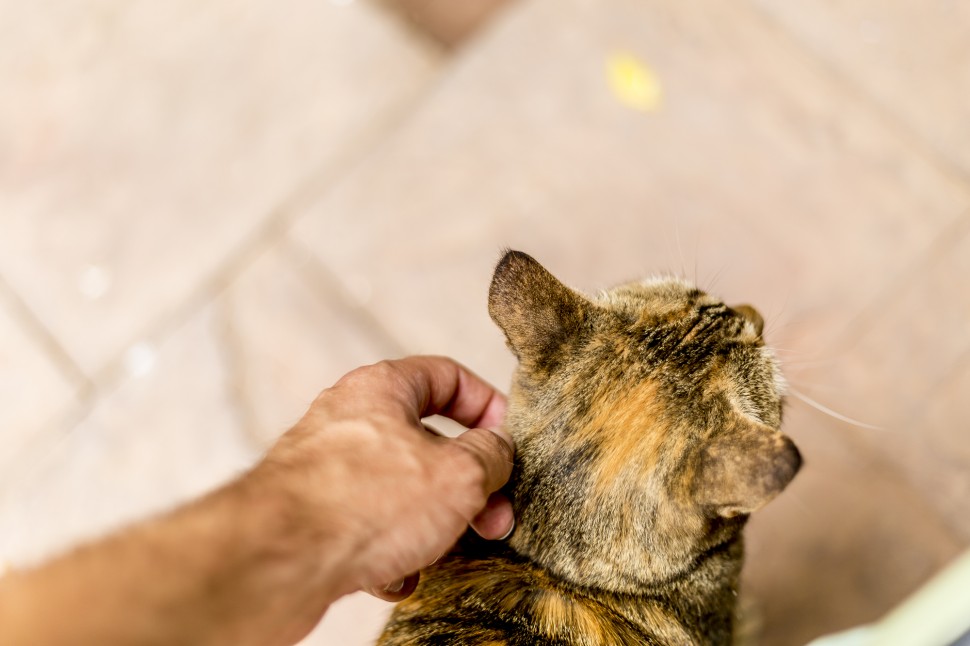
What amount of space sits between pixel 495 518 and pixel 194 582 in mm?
673

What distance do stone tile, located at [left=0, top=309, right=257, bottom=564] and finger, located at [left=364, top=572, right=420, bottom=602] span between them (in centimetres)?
120

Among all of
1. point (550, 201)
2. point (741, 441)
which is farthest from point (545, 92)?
point (741, 441)

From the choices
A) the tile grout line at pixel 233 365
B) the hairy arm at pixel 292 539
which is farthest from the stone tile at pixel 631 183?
the hairy arm at pixel 292 539

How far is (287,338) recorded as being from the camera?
108 inches

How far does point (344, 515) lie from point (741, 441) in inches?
28.2

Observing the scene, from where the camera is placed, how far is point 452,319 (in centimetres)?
272

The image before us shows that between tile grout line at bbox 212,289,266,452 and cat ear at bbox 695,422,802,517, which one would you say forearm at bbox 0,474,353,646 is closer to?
cat ear at bbox 695,422,802,517

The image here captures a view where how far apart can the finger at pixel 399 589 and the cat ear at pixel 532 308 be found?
0.54 metres

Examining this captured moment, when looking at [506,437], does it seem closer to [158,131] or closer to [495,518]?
[495,518]

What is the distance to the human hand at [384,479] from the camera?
1.29 m

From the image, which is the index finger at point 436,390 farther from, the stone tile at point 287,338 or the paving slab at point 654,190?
the stone tile at point 287,338

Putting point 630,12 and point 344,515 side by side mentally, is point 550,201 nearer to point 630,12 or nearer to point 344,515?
point 630,12

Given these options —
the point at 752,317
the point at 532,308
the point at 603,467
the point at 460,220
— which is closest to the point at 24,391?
the point at 460,220

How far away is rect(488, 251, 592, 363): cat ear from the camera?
60.2 inches
